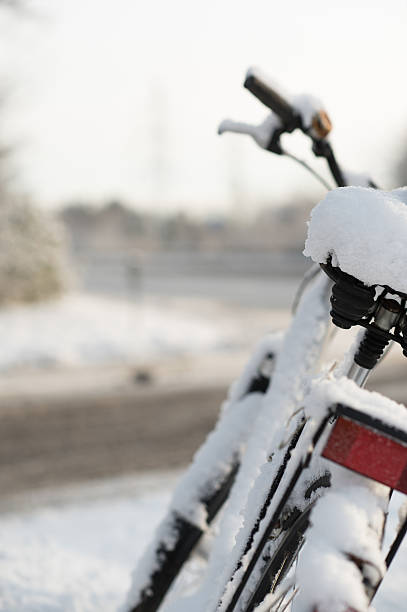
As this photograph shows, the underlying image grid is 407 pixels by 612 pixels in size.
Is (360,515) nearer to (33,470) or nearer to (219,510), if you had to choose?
(219,510)

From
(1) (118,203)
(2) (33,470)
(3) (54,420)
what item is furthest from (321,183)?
(1) (118,203)

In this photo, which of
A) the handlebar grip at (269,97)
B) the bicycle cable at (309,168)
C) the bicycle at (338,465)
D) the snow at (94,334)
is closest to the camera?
the bicycle at (338,465)

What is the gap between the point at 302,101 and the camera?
170 cm

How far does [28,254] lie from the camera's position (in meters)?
10.8

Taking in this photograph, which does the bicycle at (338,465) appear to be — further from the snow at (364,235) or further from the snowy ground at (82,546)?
the snowy ground at (82,546)

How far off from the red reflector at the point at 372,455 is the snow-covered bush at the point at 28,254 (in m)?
10.2

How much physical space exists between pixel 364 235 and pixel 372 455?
1.16ft

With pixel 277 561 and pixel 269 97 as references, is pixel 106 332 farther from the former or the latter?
pixel 277 561

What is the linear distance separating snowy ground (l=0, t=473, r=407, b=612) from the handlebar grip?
62.2 inches

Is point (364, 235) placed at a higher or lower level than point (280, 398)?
higher

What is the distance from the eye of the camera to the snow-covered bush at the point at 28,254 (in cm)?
1057

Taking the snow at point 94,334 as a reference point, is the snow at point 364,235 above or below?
above

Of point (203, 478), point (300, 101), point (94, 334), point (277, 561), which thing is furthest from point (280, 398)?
point (94, 334)

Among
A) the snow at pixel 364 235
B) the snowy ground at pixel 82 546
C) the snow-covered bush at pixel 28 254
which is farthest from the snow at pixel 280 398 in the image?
the snow-covered bush at pixel 28 254
